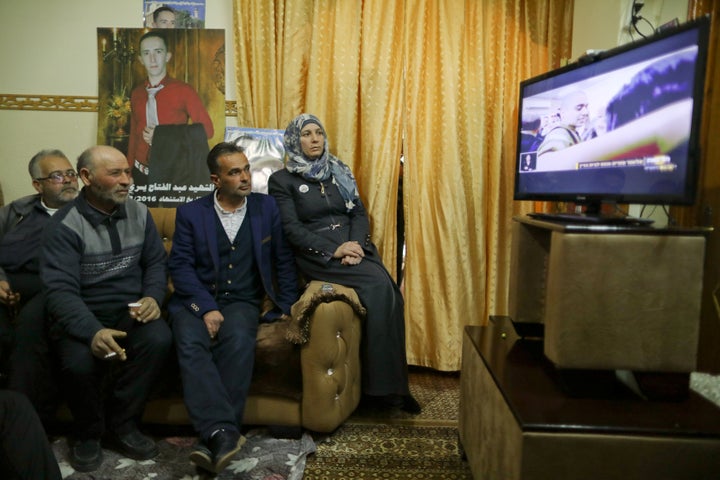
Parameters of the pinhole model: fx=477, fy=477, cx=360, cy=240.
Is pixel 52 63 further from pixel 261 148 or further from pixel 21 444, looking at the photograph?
pixel 21 444

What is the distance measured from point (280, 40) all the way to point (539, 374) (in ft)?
7.54

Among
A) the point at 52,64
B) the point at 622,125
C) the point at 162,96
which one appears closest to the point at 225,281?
the point at 162,96

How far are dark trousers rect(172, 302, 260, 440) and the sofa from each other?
9 cm

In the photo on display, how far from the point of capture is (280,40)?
Result: 9.12 feet

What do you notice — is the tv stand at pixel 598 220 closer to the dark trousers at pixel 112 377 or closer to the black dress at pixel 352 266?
the black dress at pixel 352 266

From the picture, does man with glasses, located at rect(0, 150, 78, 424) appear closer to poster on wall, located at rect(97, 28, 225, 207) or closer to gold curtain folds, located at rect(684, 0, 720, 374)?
poster on wall, located at rect(97, 28, 225, 207)

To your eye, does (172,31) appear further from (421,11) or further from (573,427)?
(573,427)

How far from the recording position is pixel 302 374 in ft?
6.36

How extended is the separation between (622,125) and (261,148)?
1859 mm

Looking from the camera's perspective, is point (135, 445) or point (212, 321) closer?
point (135, 445)

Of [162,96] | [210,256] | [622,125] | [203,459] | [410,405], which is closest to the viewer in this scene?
[622,125]

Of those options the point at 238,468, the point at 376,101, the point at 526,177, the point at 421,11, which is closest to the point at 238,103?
the point at 376,101

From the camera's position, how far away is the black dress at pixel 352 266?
7.01 ft

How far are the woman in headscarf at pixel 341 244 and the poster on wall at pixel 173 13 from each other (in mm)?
1058
